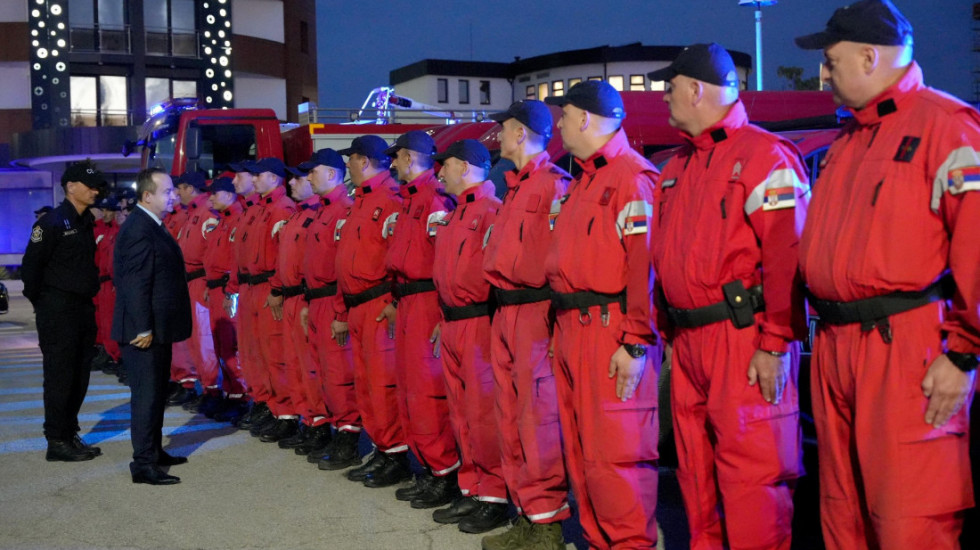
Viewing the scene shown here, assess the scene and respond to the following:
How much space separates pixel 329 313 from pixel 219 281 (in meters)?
3.04

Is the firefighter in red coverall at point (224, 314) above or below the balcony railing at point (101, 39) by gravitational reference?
below

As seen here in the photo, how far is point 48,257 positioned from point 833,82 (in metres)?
6.86

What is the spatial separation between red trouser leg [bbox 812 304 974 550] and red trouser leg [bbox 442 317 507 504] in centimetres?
291

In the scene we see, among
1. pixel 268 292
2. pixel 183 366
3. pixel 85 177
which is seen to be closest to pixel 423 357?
pixel 268 292

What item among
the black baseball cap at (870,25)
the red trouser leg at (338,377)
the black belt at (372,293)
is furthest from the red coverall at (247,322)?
the black baseball cap at (870,25)

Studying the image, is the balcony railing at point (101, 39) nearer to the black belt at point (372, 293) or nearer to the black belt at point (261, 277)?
the black belt at point (261, 277)

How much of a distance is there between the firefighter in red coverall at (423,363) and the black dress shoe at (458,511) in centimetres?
37

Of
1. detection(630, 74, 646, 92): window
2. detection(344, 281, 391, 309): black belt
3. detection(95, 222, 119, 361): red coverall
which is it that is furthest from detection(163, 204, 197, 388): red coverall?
detection(630, 74, 646, 92): window

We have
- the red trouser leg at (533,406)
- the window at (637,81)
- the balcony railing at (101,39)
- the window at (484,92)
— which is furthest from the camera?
the window at (484,92)

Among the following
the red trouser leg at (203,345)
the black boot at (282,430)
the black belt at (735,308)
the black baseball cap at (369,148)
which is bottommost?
the black boot at (282,430)

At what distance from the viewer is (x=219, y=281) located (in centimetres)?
1080

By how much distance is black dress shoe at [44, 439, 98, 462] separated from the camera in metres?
8.53

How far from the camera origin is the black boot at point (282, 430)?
9.27 m

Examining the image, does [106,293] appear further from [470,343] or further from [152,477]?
[470,343]
